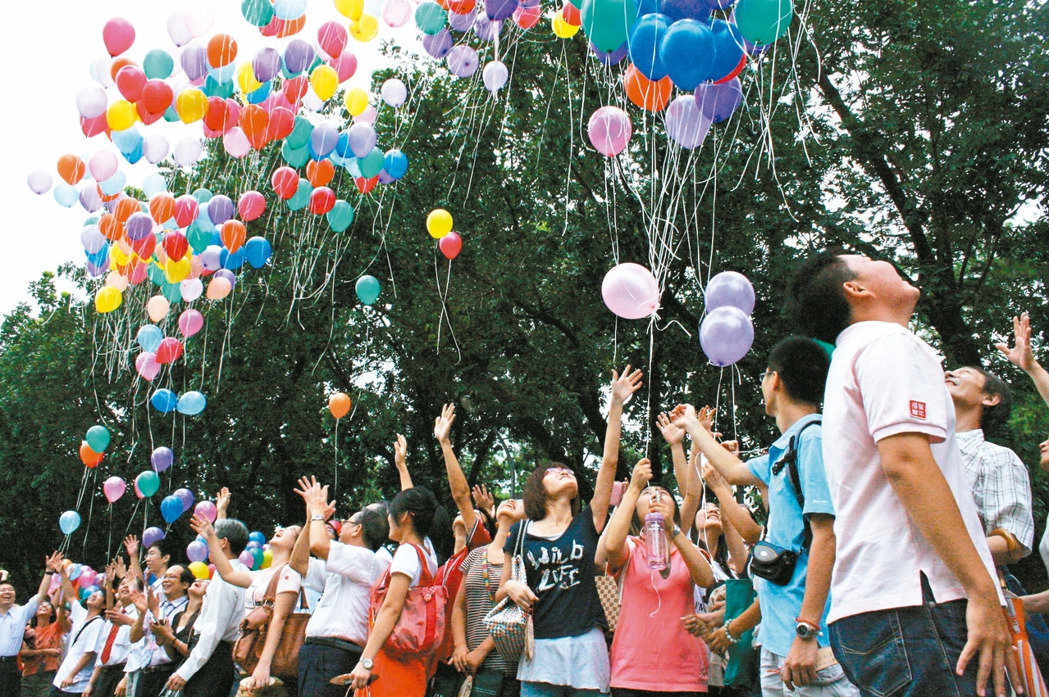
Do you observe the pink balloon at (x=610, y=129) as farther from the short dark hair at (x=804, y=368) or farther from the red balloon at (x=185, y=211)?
the red balloon at (x=185, y=211)

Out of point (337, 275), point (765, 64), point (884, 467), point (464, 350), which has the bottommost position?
point (884, 467)

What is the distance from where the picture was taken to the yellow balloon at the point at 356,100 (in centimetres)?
718

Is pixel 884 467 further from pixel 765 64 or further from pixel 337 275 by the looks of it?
pixel 337 275

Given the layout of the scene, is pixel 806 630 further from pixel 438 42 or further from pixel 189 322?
pixel 189 322

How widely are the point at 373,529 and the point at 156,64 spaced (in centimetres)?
403

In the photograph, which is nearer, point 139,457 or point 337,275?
point 337,275

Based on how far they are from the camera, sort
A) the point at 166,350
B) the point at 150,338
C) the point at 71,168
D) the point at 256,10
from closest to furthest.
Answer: the point at 256,10 < the point at 71,168 < the point at 166,350 < the point at 150,338

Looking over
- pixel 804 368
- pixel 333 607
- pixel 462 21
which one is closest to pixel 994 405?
pixel 804 368

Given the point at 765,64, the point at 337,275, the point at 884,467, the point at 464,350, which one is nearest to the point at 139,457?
the point at 337,275

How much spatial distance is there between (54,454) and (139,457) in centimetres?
179

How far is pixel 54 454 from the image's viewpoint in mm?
14125

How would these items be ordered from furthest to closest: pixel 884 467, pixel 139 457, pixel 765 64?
pixel 139 457 < pixel 765 64 < pixel 884 467

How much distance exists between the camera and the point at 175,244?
698 cm

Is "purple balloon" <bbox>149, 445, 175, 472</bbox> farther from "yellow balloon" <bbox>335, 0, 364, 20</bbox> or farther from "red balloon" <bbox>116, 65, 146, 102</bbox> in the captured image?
"yellow balloon" <bbox>335, 0, 364, 20</bbox>
